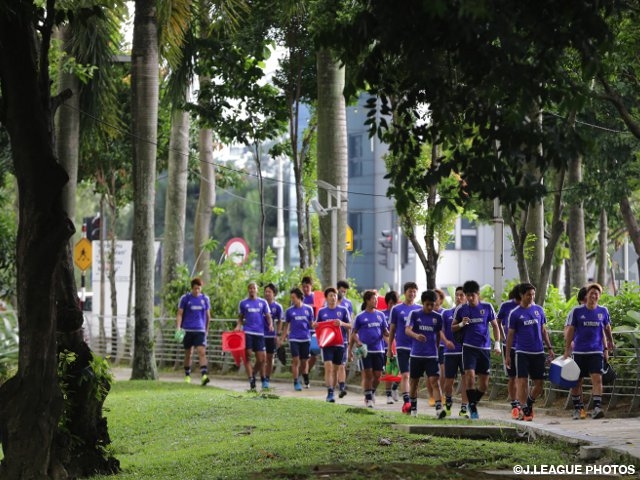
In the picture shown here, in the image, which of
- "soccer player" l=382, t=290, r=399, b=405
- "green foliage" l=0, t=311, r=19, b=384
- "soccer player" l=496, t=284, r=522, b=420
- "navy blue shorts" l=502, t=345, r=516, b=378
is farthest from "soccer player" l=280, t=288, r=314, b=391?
"navy blue shorts" l=502, t=345, r=516, b=378

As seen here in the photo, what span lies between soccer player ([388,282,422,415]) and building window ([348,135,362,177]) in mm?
44302

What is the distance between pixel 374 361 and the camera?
784 inches

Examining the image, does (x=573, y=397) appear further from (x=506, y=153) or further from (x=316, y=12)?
(x=506, y=153)

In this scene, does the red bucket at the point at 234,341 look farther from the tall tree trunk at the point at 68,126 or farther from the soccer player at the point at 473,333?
the soccer player at the point at 473,333

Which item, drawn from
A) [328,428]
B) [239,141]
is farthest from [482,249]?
[328,428]

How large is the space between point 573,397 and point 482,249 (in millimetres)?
46580

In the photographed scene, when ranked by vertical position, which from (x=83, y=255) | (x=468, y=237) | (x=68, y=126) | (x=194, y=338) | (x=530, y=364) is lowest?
(x=530, y=364)

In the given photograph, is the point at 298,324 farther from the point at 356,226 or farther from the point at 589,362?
the point at 356,226

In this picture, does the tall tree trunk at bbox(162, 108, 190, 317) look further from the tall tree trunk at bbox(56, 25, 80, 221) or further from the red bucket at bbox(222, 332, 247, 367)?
the red bucket at bbox(222, 332, 247, 367)

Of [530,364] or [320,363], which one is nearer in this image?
[530,364]

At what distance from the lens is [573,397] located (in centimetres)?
1805

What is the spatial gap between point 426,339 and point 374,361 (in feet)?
8.31

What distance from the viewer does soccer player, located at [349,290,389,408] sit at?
1984 cm

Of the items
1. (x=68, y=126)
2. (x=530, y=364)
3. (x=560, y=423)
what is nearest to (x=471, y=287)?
(x=530, y=364)
